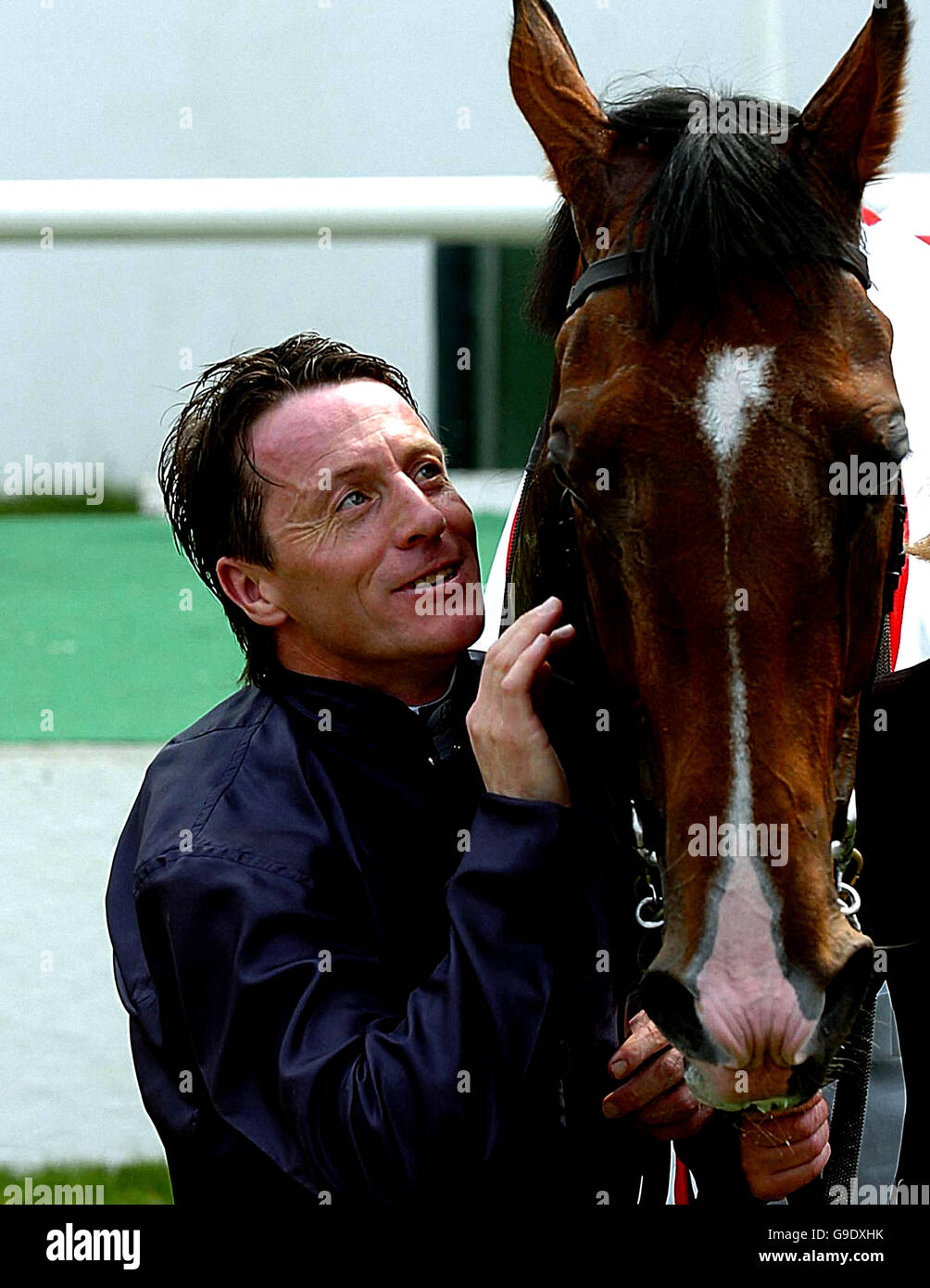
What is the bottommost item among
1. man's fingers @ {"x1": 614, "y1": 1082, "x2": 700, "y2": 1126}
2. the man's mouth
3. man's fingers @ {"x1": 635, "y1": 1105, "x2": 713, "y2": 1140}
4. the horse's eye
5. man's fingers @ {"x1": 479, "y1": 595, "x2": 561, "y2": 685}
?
man's fingers @ {"x1": 635, "y1": 1105, "x2": 713, "y2": 1140}

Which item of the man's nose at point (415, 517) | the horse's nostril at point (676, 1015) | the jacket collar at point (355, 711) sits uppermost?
the man's nose at point (415, 517)

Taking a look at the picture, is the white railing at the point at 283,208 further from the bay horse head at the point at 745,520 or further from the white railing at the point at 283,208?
the bay horse head at the point at 745,520

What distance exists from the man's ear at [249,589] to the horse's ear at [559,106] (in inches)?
20.7

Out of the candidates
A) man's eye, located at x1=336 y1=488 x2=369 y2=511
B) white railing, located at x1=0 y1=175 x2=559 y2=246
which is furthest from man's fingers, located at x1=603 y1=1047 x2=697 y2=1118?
white railing, located at x1=0 y1=175 x2=559 y2=246

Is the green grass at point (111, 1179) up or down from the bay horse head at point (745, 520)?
down

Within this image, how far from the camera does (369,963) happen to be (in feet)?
5.12

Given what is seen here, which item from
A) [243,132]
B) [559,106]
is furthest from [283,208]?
[243,132]

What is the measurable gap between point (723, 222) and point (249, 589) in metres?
0.68

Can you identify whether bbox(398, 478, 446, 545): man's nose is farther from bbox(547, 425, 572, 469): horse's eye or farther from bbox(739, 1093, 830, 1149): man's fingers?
bbox(739, 1093, 830, 1149): man's fingers

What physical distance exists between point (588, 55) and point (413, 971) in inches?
146

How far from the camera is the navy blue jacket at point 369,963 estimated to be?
4.80ft

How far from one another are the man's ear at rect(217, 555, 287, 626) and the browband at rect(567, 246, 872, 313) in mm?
481

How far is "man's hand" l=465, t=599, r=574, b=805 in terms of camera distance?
4.90ft

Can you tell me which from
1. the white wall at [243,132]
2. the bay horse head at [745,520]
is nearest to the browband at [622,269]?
the bay horse head at [745,520]
